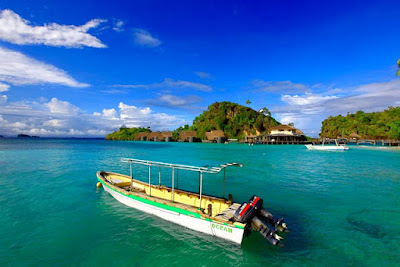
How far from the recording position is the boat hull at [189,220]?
892 cm

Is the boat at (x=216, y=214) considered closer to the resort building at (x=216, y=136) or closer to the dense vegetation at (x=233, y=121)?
the resort building at (x=216, y=136)

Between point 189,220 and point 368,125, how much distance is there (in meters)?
135

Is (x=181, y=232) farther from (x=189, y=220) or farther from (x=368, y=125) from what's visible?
(x=368, y=125)

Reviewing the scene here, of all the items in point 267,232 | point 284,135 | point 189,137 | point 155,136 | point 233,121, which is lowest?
point 267,232

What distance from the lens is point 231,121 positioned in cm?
14000

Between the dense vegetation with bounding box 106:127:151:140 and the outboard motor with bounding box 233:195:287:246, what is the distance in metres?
173

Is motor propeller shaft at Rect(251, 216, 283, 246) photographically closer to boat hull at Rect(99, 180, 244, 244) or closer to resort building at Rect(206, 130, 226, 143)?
boat hull at Rect(99, 180, 244, 244)

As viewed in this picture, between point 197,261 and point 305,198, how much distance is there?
11.5 meters

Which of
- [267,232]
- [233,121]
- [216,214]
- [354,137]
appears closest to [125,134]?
[233,121]

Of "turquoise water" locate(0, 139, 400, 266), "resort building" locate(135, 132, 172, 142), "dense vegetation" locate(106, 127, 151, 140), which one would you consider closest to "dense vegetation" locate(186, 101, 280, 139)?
"resort building" locate(135, 132, 172, 142)

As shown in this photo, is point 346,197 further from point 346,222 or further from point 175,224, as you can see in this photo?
point 175,224

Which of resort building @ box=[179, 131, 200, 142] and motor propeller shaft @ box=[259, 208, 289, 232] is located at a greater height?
resort building @ box=[179, 131, 200, 142]

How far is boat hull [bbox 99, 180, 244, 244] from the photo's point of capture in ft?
29.3

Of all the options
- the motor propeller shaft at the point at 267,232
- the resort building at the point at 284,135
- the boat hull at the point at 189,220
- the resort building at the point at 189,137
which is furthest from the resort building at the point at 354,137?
the boat hull at the point at 189,220
